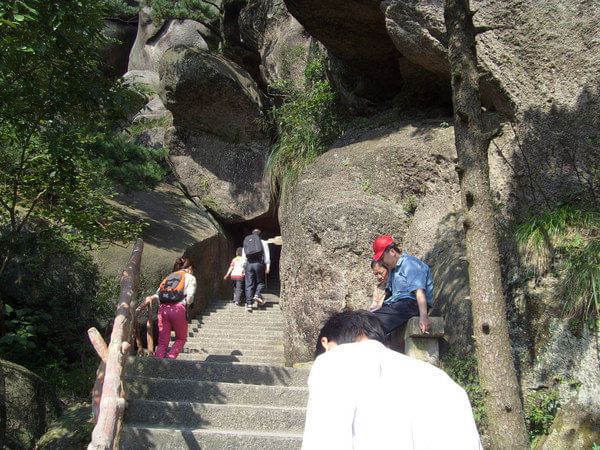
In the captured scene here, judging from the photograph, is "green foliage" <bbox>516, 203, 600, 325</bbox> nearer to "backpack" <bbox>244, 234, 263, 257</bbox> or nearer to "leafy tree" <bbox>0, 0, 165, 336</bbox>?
"leafy tree" <bbox>0, 0, 165, 336</bbox>

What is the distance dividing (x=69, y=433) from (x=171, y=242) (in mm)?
6136

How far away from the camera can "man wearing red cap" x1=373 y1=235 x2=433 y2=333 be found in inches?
214

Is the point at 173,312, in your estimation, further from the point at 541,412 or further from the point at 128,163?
the point at 541,412

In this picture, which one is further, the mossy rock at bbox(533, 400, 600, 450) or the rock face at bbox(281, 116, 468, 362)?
the rock face at bbox(281, 116, 468, 362)

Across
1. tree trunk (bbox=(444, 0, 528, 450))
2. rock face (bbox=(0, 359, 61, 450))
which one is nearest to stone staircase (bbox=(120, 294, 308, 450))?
rock face (bbox=(0, 359, 61, 450))

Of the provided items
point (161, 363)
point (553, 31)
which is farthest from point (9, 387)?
point (553, 31)

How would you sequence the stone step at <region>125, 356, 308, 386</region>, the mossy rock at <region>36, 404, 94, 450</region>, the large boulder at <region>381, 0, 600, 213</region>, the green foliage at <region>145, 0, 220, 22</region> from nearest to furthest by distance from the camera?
1. the mossy rock at <region>36, 404, 94, 450</region>
2. the stone step at <region>125, 356, 308, 386</region>
3. the large boulder at <region>381, 0, 600, 213</region>
4. the green foliage at <region>145, 0, 220, 22</region>

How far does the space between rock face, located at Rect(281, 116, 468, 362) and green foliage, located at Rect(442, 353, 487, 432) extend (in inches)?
63.7

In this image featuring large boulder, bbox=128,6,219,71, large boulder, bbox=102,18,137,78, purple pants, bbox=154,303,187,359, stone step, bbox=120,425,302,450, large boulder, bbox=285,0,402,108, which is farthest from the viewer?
large boulder, bbox=102,18,137,78

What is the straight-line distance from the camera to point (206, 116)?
13.2 m

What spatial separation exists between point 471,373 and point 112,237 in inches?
209

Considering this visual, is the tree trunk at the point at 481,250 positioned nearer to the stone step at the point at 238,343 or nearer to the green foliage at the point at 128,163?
the green foliage at the point at 128,163

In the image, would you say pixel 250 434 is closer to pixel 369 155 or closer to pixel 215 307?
pixel 369 155

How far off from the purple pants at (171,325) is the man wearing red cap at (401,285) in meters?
2.49
